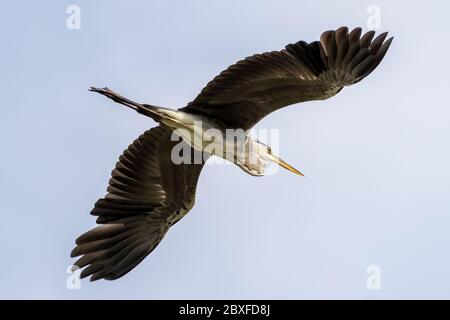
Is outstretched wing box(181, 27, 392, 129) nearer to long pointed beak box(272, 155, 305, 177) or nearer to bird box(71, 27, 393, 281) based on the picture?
bird box(71, 27, 393, 281)

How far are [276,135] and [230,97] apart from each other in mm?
1687

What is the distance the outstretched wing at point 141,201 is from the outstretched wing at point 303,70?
1.56 m

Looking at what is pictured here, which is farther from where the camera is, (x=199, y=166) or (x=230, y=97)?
(x=199, y=166)

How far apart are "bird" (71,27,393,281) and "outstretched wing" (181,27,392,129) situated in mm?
14

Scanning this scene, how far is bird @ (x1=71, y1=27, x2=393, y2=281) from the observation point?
14352mm

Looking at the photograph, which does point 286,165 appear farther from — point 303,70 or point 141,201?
point 141,201

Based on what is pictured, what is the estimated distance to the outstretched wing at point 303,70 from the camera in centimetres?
1427

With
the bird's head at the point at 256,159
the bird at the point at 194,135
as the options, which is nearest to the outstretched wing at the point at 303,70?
the bird at the point at 194,135

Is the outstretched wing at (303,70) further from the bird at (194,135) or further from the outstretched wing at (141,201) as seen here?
the outstretched wing at (141,201)

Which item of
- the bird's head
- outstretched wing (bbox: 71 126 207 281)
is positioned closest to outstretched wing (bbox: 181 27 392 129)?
the bird's head

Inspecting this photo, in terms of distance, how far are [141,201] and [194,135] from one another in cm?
177
